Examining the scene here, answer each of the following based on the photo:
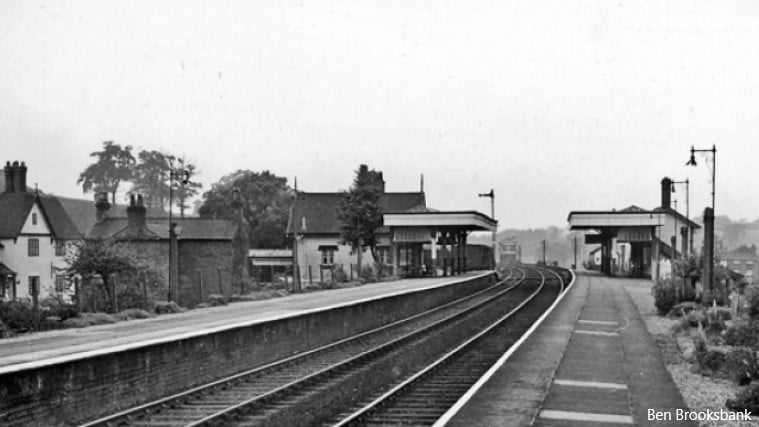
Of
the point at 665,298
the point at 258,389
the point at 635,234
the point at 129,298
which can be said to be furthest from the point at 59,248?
the point at 258,389

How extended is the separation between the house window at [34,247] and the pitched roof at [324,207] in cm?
2835

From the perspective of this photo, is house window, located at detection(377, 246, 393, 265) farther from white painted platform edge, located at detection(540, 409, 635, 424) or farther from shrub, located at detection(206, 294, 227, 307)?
white painted platform edge, located at detection(540, 409, 635, 424)

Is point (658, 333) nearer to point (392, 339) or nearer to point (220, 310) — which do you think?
point (392, 339)

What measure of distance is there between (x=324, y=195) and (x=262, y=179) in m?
16.4

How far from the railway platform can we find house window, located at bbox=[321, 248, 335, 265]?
55770 millimetres

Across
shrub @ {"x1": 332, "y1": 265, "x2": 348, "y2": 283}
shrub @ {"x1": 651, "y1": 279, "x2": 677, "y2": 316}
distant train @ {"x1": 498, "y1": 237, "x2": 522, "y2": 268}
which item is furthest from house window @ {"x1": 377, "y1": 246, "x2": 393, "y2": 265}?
distant train @ {"x1": 498, "y1": 237, "x2": 522, "y2": 268}

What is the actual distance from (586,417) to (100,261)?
21.5m

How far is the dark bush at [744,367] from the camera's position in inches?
701

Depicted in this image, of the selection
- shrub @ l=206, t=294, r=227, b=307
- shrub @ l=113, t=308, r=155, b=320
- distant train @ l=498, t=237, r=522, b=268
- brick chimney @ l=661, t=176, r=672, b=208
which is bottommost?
distant train @ l=498, t=237, r=522, b=268

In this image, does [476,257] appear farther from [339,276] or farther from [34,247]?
[34,247]

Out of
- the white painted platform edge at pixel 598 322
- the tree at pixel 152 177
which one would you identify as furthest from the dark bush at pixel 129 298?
the tree at pixel 152 177

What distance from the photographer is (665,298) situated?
36.1 meters

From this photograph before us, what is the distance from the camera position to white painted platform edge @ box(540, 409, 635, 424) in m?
13.8

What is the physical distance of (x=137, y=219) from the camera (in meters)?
57.0
